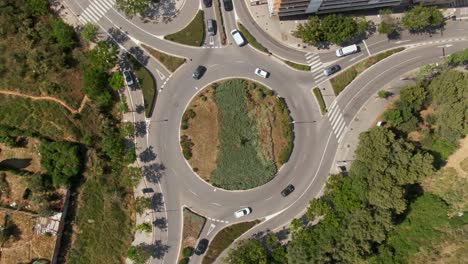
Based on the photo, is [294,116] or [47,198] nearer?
[47,198]

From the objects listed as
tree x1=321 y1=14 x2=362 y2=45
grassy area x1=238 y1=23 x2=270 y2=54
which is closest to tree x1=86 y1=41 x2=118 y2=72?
grassy area x1=238 y1=23 x2=270 y2=54

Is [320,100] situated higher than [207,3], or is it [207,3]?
[207,3]

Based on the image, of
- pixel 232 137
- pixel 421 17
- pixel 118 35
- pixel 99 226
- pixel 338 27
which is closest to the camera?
pixel 338 27

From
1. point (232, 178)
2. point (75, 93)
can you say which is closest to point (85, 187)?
point (75, 93)

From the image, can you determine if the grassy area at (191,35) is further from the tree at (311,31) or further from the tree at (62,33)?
the tree at (311,31)

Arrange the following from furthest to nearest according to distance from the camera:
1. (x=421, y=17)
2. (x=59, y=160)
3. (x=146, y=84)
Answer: (x=146, y=84) < (x=421, y=17) < (x=59, y=160)

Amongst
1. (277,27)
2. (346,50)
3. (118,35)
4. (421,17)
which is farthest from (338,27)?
(118,35)

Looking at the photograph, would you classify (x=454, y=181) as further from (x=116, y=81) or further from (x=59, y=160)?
(x=59, y=160)

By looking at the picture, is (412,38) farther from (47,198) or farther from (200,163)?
(47,198)
